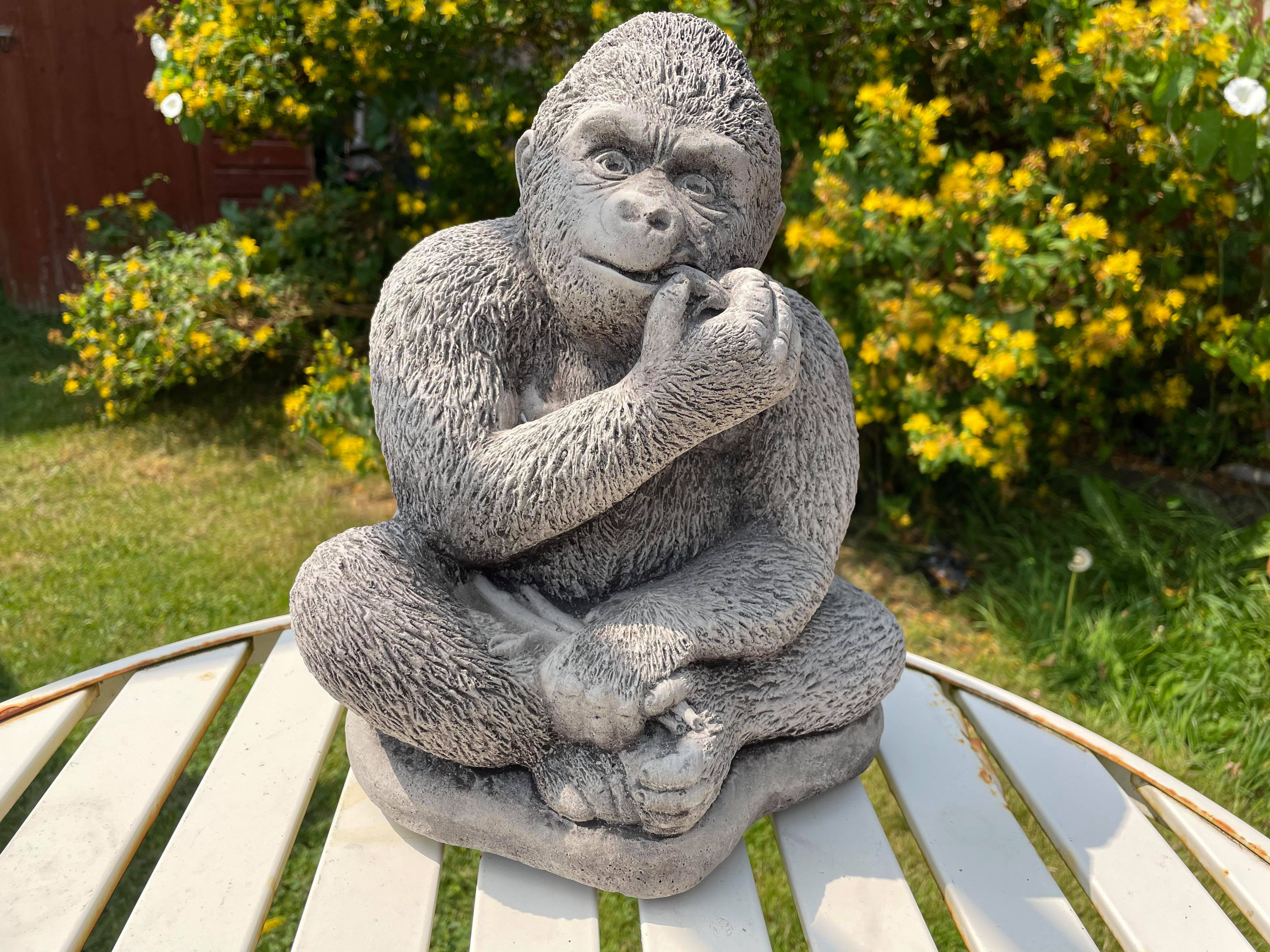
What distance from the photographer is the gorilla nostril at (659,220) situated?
1253 millimetres

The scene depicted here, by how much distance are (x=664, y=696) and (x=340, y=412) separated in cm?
212

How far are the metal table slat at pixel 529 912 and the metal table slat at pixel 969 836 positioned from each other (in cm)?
49

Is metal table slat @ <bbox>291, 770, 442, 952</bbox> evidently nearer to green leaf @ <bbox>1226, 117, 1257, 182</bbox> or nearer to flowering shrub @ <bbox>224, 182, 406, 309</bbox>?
green leaf @ <bbox>1226, 117, 1257, 182</bbox>

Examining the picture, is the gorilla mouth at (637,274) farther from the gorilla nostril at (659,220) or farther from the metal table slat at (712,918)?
the metal table slat at (712,918)

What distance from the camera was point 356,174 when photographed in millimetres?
4281

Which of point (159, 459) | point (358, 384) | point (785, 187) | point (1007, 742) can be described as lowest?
point (159, 459)

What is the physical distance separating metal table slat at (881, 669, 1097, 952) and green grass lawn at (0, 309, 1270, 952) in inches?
22.3

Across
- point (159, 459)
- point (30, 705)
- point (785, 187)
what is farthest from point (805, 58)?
point (159, 459)

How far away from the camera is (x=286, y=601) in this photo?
3.00 meters

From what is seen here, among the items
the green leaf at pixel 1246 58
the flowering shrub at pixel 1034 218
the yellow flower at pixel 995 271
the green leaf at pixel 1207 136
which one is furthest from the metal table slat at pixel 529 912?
the green leaf at pixel 1246 58

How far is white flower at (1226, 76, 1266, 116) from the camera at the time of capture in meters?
2.13

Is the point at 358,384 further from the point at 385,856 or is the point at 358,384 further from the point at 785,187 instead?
the point at 385,856

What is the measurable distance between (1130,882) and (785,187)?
2.14 meters

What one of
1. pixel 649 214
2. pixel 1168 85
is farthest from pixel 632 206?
pixel 1168 85
